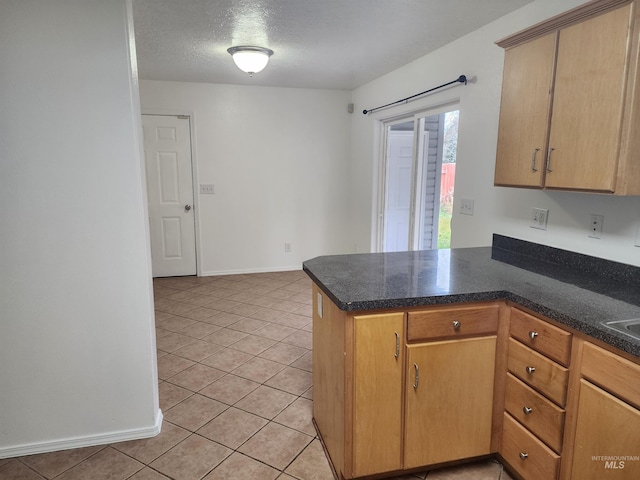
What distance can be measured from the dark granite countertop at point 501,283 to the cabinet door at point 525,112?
466 mm

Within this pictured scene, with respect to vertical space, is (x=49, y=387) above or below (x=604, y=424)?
below

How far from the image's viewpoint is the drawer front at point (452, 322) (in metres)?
1.65

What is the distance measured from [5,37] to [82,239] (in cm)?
89

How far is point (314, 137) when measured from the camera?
17.4 feet

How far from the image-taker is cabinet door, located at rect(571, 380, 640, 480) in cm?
126

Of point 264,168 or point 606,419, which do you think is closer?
point 606,419

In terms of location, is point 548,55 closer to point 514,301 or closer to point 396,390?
point 514,301

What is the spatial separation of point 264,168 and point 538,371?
415 cm

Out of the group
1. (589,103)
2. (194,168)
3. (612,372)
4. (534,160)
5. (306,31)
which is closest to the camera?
(612,372)

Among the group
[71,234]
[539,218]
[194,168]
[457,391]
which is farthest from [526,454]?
[194,168]

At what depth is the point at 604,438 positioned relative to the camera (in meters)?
1.35

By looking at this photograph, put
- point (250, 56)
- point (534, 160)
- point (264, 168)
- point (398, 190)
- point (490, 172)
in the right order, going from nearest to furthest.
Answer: point (534, 160)
point (490, 172)
point (250, 56)
point (398, 190)
point (264, 168)

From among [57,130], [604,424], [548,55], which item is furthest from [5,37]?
[604,424]

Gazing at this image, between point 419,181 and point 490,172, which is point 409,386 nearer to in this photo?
point 490,172
